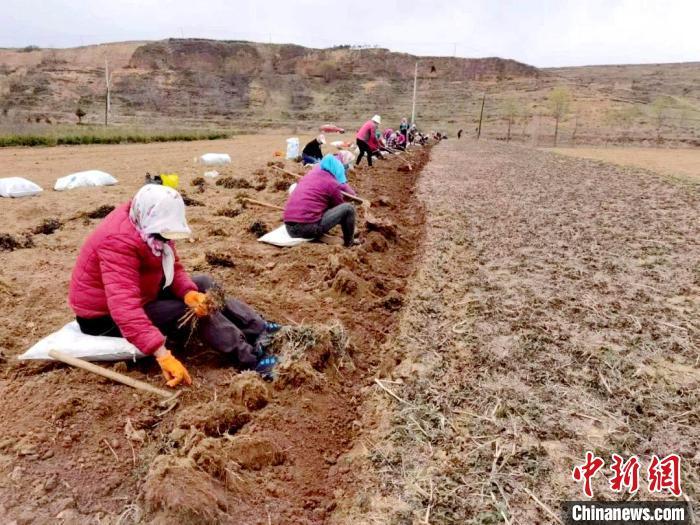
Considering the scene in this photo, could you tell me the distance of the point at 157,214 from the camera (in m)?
2.84

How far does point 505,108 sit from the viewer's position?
58.9 m

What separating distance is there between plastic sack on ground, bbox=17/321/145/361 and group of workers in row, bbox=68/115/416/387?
Result: 6 cm

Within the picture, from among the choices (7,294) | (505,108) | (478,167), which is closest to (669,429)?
(7,294)

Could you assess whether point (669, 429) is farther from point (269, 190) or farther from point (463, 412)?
point (269, 190)

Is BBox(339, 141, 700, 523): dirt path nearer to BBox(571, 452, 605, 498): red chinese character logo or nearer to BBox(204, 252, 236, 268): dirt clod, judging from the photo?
BBox(571, 452, 605, 498): red chinese character logo

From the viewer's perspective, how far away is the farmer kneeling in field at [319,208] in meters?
6.07

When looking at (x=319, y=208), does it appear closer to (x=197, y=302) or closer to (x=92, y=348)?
(x=197, y=302)

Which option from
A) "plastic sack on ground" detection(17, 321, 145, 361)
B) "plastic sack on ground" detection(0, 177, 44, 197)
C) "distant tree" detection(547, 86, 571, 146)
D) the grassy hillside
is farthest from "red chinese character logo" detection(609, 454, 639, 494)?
"distant tree" detection(547, 86, 571, 146)

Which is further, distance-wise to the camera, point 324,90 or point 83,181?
point 324,90

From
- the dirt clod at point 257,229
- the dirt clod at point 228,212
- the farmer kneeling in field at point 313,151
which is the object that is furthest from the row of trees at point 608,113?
the dirt clod at point 257,229

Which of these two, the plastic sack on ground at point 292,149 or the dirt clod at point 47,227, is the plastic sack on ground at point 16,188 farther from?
the plastic sack on ground at point 292,149

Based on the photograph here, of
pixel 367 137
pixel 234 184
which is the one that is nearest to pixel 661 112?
pixel 367 137

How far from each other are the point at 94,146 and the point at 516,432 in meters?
20.9

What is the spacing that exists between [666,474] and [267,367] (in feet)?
7.63
